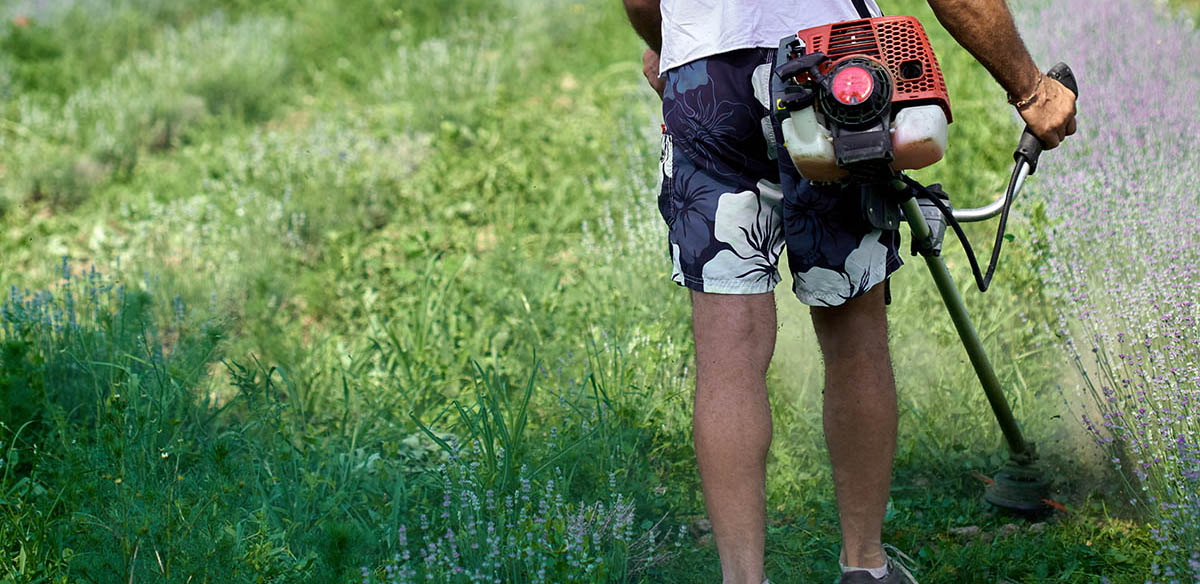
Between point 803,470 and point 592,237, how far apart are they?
4.53 feet

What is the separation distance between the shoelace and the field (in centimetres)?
5

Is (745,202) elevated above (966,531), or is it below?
above

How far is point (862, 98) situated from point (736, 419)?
0.65m

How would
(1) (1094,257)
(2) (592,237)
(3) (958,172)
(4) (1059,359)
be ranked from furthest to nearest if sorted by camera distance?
(3) (958,172) < (2) (592,237) < (4) (1059,359) < (1) (1094,257)

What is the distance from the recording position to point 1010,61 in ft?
6.84

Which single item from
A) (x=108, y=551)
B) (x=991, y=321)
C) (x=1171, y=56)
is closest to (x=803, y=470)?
(x=991, y=321)

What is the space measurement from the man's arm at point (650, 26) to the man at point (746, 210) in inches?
9.4

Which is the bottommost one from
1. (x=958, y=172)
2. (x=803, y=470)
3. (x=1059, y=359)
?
(x=803, y=470)

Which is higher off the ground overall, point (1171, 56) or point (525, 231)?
point (1171, 56)

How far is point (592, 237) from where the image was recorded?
423 centimetres

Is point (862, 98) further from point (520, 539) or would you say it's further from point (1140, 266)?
point (1140, 266)

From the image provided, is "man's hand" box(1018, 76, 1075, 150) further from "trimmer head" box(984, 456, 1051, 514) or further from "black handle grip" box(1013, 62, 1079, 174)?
"trimmer head" box(984, 456, 1051, 514)

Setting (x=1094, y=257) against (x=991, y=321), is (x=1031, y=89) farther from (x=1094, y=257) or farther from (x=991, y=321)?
(x=991, y=321)

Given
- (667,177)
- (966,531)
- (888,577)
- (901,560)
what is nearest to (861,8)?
(667,177)
